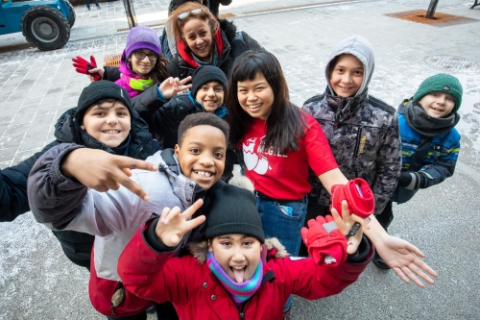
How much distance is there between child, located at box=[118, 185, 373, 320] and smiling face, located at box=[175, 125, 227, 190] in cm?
10

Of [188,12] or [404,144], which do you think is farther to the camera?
[188,12]

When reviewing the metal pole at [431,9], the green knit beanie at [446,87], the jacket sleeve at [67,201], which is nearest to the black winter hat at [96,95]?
the jacket sleeve at [67,201]

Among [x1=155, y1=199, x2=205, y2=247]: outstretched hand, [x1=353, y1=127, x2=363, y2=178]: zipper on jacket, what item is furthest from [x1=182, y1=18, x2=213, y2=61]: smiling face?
[x1=155, y1=199, x2=205, y2=247]: outstretched hand

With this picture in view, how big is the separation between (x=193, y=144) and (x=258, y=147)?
53 centimetres

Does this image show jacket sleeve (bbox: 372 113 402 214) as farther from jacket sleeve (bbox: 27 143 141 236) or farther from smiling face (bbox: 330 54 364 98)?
jacket sleeve (bbox: 27 143 141 236)

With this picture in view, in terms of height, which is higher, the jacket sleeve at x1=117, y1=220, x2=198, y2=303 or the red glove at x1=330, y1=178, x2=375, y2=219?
the red glove at x1=330, y1=178, x2=375, y2=219

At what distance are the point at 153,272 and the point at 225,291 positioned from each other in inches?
12.9

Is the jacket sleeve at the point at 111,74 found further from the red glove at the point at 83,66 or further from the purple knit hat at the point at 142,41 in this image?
the purple knit hat at the point at 142,41

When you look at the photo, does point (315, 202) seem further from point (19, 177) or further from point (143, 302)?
point (19, 177)

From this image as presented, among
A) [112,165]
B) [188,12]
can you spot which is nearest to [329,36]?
[188,12]

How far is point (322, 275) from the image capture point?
1218 mm

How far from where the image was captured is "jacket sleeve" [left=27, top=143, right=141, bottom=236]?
921 millimetres

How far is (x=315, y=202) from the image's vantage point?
2039 mm

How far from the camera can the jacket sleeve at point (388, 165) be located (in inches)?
66.9
